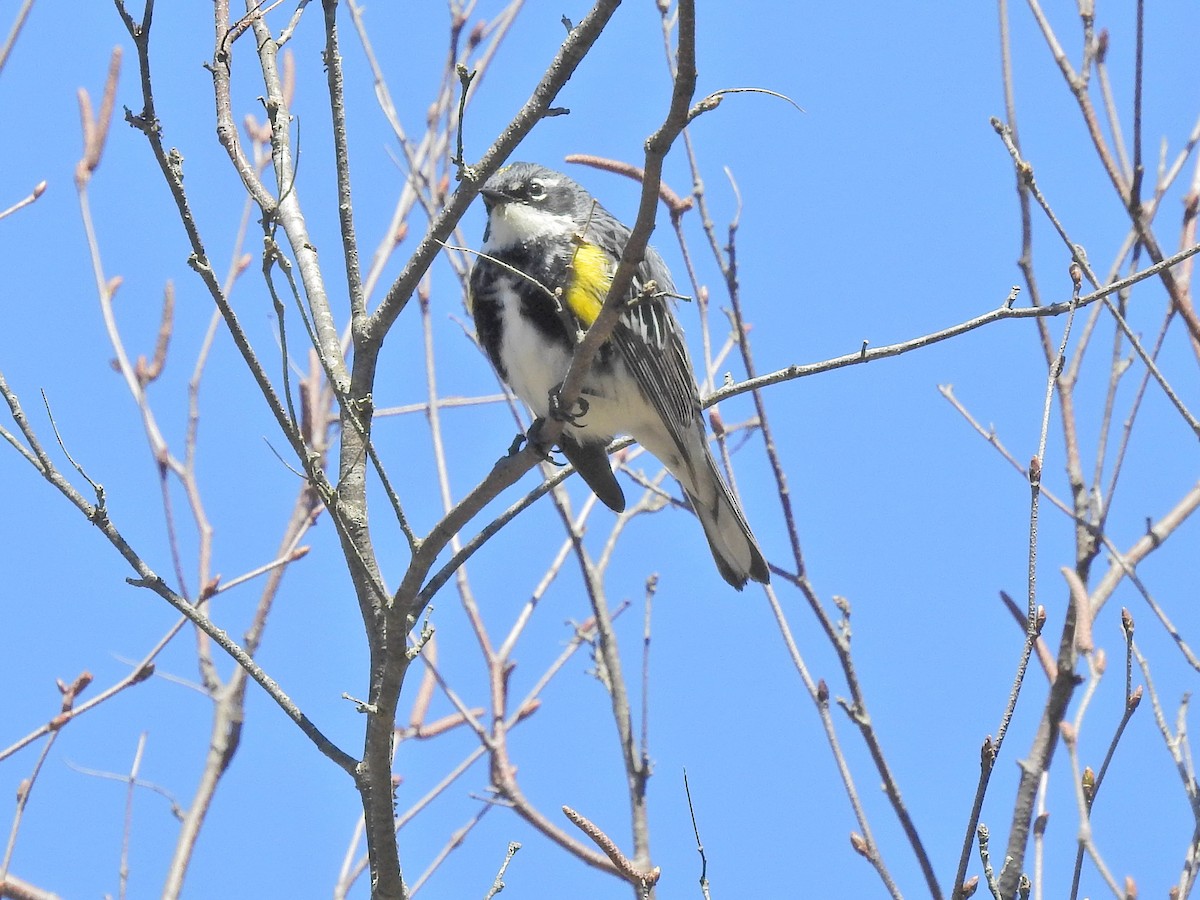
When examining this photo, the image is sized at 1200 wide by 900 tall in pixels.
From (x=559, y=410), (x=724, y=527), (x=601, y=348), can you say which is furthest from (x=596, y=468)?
(x=559, y=410)

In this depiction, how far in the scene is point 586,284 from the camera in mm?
4422

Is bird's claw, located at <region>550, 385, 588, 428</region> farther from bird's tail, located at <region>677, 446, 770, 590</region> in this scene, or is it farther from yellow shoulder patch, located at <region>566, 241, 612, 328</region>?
bird's tail, located at <region>677, 446, 770, 590</region>

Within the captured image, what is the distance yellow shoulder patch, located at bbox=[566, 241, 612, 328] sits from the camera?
439 centimetres

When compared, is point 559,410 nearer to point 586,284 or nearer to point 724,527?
point 586,284

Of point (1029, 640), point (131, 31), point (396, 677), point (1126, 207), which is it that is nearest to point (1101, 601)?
point (1126, 207)

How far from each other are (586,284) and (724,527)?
1.32m

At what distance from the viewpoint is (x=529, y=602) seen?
5672mm

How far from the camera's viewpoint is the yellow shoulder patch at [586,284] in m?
4.39

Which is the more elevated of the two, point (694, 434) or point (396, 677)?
point (694, 434)

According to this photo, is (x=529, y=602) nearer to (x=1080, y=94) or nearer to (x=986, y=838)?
(x=1080, y=94)

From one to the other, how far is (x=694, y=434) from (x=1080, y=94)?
6.05 ft

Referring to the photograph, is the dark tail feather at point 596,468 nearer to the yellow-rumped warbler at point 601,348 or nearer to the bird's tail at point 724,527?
the yellow-rumped warbler at point 601,348

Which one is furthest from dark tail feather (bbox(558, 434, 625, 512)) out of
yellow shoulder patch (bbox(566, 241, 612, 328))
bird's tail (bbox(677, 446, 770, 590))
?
yellow shoulder patch (bbox(566, 241, 612, 328))

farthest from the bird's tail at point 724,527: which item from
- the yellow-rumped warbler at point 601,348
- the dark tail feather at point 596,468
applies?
the dark tail feather at point 596,468
